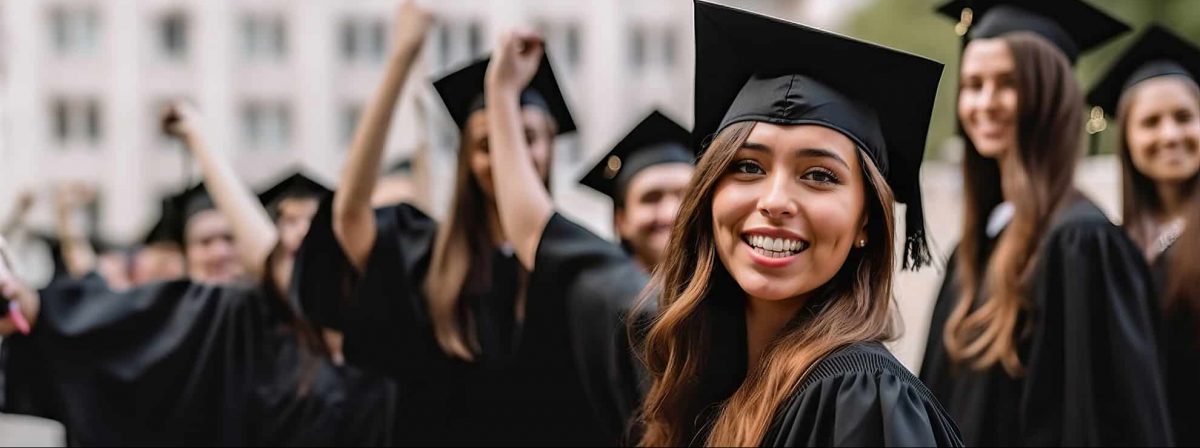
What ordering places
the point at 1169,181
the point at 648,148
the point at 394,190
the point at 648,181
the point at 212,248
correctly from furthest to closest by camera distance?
the point at 212,248
the point at 394,190
the point at 648,148
the point at 648,181
the point at 1169,181

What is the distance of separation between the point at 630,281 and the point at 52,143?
31565 mm

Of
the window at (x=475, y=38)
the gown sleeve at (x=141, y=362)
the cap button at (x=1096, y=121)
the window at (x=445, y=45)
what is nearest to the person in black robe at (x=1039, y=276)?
the cap button at (x=1096, y=121)

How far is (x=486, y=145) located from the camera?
155 inches

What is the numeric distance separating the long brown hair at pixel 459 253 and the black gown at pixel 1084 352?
1652mm

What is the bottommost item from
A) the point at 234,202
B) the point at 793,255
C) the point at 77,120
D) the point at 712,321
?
the point at 712,321

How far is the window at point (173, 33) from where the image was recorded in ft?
106

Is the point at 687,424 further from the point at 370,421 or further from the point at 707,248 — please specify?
the point at 370,421

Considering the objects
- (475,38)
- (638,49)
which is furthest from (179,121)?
(638,49)

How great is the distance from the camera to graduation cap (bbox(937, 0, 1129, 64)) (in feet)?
13.3

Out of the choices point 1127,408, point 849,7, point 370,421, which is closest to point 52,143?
point 849,7

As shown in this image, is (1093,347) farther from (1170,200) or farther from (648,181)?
(648,181)

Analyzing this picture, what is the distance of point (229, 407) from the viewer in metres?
4.39

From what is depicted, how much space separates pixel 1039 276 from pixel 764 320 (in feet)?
5.83

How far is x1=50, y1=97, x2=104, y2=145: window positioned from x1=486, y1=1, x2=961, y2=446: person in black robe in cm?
3219
